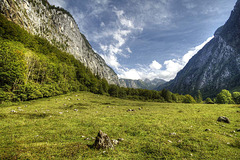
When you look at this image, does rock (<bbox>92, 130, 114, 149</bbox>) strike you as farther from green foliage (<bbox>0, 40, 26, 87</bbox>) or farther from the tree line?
green foliage (<bbox>0, 40, 26, 87</bbox>)

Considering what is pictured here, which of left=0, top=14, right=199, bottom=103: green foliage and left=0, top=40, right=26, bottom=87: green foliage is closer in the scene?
left=0, top=40, right=26, bottom=87: green foliage

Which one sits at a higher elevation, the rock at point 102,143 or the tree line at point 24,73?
the tree line at point 24,73

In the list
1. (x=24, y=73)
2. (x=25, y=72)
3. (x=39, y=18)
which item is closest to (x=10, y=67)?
(x=24, y=73)

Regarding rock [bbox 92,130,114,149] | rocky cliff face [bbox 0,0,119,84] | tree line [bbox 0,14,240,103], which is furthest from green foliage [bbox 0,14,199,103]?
rocky cliff face [bbox 0,0,119,84]

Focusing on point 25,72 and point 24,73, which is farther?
point 25,72

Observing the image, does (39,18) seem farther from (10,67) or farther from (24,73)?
(10,67)

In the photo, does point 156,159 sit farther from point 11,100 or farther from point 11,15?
point 11,15

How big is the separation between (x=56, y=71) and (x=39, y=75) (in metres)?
9.43

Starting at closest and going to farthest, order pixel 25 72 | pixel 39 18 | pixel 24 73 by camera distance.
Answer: pixel 24 73 → pixel 25 72 → pixel 39 18

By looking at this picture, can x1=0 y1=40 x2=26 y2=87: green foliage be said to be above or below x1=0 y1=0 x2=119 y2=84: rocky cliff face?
below

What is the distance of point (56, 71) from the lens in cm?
5628

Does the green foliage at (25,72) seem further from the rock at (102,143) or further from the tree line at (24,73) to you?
the rock at (102,143)

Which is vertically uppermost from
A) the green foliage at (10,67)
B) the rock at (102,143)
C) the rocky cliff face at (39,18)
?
the rocky cliff face at (39,18)

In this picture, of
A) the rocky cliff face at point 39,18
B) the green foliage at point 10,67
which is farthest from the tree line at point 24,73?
the rocky cliff face at point 39,18
